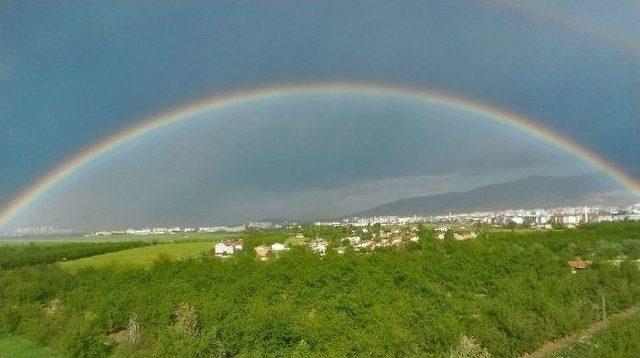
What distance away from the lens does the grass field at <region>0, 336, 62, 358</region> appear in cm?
2184

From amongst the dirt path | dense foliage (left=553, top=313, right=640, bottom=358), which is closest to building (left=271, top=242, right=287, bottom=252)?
the dirt path

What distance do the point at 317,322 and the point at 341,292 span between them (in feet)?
19.1

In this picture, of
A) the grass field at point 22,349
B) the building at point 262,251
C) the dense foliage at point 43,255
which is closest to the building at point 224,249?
the building at point 262,251

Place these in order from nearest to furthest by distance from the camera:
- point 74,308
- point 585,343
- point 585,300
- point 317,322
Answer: point 585,343 < point 317,322 < point 585,300 < point 74,308

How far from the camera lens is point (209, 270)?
102ft

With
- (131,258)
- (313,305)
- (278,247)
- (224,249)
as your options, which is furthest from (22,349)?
(278,247)

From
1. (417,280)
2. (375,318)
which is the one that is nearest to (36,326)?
(375,318)

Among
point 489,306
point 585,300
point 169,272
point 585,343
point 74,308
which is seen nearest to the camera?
point 585,343

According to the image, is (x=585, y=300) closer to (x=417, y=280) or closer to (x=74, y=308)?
(x=417, y=280)

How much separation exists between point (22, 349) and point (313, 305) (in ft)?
36.8

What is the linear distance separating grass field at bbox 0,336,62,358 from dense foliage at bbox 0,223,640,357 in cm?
35

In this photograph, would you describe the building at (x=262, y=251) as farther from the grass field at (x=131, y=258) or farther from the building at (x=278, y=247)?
the grass field at (x=131, y=258)

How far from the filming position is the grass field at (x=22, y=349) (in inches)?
860

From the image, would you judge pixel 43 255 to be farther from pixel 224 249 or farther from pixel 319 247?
pixel 319 247
